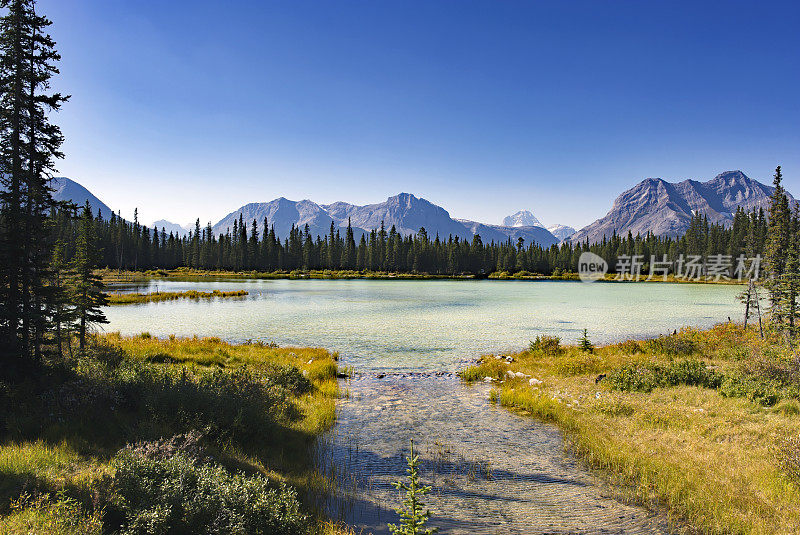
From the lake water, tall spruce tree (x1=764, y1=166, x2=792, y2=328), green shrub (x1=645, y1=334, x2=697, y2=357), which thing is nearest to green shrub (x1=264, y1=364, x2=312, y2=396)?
the lake water

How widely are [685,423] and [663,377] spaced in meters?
5.04

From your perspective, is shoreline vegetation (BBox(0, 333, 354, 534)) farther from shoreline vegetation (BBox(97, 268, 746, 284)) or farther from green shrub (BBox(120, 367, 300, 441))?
shoreline vegetation (BBox(97, 268, 746, 284))

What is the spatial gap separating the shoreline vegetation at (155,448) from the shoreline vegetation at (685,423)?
7.89 metres

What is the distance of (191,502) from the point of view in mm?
7016

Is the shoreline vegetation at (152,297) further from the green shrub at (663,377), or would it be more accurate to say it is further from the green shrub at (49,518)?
the green shrub at (663,377)

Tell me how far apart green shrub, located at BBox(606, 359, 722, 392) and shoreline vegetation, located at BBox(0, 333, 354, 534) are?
42.0 feet

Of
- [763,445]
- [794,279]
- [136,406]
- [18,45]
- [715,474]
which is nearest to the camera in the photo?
[715,474]

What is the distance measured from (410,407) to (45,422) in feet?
39.2

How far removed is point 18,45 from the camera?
16.2 m

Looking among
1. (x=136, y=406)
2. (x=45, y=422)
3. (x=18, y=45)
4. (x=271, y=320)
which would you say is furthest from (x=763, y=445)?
(x=271, y=320)

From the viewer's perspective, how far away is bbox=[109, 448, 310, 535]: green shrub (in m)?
6.76

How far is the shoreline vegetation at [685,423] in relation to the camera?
8.68 metres

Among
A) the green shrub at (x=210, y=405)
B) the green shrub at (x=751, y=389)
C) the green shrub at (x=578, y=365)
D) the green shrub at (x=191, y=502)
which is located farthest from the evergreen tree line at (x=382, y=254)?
the green shrub at (x=191, y=502)

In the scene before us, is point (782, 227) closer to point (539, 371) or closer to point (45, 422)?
point (539, 371)
